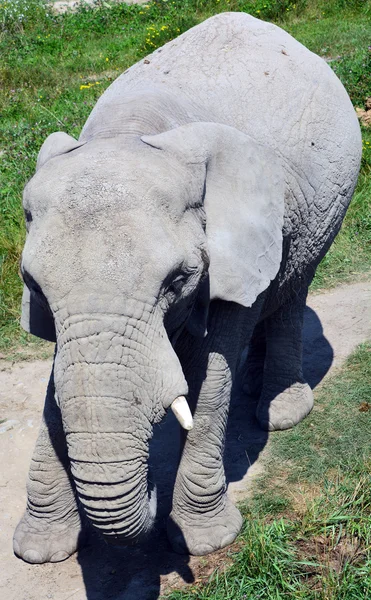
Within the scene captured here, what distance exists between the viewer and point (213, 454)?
3906mm

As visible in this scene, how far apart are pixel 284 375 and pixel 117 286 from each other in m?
2.47

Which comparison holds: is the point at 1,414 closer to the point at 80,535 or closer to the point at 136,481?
the point at 80,535

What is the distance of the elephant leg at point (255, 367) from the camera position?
17.6 feet

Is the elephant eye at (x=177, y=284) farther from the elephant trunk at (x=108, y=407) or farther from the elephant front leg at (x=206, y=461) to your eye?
the elephant front leg at (x=206, y=461)

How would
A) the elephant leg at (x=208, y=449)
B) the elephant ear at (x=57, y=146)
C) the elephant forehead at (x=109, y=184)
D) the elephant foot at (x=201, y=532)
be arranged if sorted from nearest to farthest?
1. the elephant forehead at (x=109, y=184)
2. the elephant ear at (x=57, y=146)
3. the elephant leg at (x=208, y=449)
4. the elephant foot at (x=201, y=532)

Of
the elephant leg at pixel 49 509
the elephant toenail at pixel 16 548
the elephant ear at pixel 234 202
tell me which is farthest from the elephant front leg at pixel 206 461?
the elephant toenail at pixel 16 548

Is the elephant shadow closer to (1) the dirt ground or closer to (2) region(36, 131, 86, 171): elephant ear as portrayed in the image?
(1) the dirt ground

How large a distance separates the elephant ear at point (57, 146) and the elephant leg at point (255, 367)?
236 cm

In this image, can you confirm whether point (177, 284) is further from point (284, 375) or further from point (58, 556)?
point (284, 375)

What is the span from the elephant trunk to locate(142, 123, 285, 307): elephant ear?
0.60 m

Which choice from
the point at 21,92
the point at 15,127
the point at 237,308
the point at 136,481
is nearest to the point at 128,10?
the point at 21,92

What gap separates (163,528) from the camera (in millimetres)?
4160

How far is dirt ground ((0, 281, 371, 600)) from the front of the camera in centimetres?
384

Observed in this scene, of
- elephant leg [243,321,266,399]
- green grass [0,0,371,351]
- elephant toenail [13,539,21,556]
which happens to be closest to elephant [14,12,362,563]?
elephant toenail [13,539,21,556]
